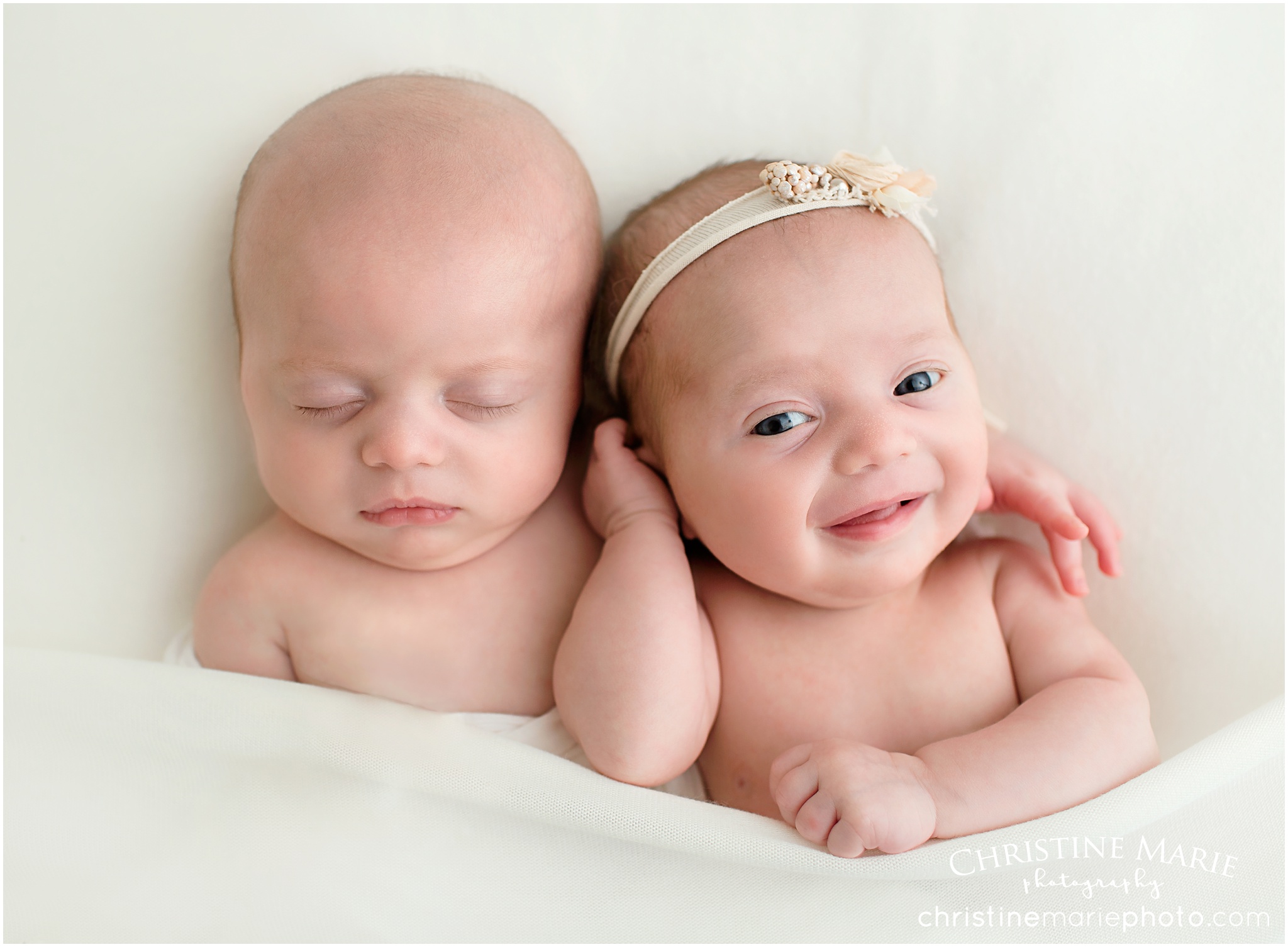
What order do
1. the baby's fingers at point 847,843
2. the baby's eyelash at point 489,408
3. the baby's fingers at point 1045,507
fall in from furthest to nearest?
the baby's fingers at point 1045,507, the baby's eyelash at point 489,408, the baby's fingers at point 847,843

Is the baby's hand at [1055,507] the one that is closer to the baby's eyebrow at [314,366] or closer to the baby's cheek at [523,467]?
the baby's cheek at [523,467]

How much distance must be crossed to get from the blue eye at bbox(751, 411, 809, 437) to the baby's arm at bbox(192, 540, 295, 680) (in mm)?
877

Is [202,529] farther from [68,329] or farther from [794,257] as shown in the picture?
[794,257]

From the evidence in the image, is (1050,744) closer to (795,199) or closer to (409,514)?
(795,199)

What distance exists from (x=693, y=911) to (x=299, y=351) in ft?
3.18

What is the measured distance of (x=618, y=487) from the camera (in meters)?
1.65

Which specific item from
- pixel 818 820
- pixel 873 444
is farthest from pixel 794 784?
pixel 873 444

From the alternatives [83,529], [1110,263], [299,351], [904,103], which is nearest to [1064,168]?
[1110,263]

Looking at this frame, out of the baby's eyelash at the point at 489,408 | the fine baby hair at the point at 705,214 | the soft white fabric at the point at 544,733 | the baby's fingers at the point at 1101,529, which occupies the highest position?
the fine baby hair at the point at 705,214

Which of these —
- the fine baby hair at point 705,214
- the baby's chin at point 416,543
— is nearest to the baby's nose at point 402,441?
the baby's chin at point 416,543

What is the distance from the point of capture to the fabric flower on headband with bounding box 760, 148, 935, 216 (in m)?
1.49

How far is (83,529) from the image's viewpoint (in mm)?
1750

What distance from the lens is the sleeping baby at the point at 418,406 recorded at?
1.41m

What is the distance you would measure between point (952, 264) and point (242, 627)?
1412mm
